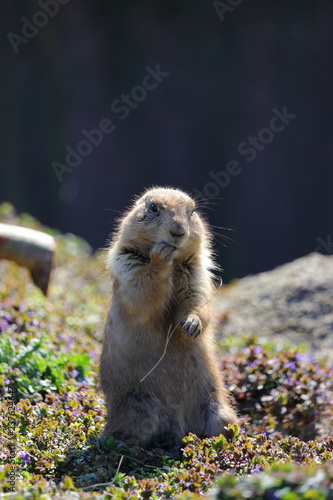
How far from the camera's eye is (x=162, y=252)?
467 cm

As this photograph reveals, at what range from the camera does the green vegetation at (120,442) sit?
11.7 feet

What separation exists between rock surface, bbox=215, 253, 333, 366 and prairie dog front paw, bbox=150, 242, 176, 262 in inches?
126

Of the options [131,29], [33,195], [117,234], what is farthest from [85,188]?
[117,234]

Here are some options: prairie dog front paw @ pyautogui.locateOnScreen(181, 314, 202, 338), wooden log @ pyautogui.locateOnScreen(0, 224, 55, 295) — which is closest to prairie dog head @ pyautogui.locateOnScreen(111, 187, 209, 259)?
prairie dog front paw @ pyautogui.locateOnScreen(181, 314, 202, 338)

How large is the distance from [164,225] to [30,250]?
195 cm

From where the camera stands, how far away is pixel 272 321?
27.9ft

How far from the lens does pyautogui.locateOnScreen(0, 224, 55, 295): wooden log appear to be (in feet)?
20.9

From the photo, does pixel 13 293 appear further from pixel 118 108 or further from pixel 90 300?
pixel 118 108

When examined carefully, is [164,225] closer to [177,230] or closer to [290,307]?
[177,230]

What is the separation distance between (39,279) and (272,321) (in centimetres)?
302

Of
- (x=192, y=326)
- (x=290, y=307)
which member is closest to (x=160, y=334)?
(x=192, y=326)

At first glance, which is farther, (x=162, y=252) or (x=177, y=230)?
(x=177, y=230)

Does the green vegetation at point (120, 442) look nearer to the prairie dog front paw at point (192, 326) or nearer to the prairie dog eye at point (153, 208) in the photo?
the prairie dog front paw at point (192, 326)

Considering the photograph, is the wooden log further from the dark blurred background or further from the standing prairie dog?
the dark blurred background
